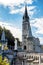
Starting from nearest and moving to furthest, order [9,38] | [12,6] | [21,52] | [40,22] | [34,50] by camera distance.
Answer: [12,6], [40,22], [21,52], [34,50], [9,38]

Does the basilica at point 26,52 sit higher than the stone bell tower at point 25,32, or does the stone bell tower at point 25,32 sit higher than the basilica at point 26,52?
the stone bell tower at point 25,32

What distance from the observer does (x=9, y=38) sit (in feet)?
25.5

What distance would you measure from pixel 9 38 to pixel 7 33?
0.20 metres

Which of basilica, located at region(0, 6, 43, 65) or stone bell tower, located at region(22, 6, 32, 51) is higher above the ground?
stone bell tower, located at region(22, 6, 32, 51)

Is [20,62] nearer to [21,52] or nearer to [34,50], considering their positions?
[21,52]

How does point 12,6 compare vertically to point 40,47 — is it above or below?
above

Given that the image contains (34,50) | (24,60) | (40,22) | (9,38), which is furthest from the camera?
(9,38)

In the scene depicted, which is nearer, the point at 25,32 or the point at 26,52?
the point at 26,52

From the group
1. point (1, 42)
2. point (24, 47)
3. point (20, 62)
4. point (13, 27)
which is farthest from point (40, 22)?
point (24, 47)

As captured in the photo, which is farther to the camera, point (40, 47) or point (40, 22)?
point (40, 47)

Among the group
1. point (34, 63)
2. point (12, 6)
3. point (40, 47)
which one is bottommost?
point (34, 63)

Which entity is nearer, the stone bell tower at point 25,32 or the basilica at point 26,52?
the basilica at point 26,52

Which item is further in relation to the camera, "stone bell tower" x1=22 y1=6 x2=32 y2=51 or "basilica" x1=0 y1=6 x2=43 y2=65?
"stone bell tower" x1=22 y1=6 x2=32 y2=51

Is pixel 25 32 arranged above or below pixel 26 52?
above
